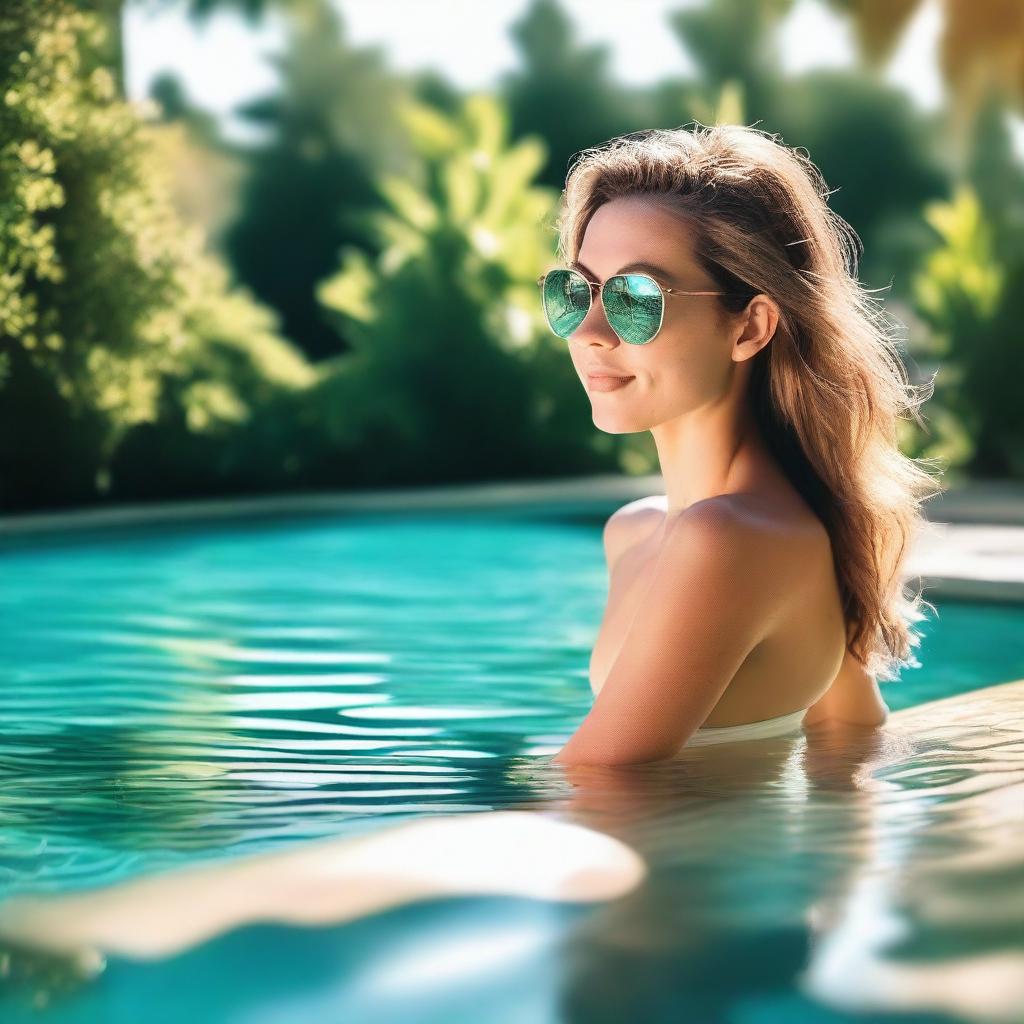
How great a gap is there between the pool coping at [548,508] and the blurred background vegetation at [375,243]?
0.63m

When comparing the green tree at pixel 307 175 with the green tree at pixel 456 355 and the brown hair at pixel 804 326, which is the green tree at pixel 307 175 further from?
the brown hair at pixel 804 326

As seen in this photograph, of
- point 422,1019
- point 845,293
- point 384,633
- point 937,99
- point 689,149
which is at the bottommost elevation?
point 384,633

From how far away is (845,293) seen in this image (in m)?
2.72

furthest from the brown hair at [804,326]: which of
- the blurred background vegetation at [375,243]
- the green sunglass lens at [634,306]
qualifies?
the blurred background vegetation at [375,243]

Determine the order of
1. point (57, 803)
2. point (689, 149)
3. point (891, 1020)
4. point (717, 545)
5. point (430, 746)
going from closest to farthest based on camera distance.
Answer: point (891, 1020), point (717, 545), point (689, 149), point (57, 803), point (430, 746)

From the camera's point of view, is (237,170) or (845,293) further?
(237,170)

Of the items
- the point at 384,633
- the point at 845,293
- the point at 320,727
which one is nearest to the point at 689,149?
the point at 845,293

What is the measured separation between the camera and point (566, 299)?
9.18ft

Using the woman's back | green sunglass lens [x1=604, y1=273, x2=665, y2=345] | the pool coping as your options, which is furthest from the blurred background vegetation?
green sunglass lens [x1=604, y1=273, x2=665, y2=345]

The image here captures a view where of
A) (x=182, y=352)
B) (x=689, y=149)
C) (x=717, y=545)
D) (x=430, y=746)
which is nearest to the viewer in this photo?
(x=717, y=545)

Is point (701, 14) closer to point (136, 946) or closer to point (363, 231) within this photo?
point (363, 231)

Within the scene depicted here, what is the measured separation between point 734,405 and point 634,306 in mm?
272

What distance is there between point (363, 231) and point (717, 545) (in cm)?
1988

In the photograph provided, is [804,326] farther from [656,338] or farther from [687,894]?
[687,894]
